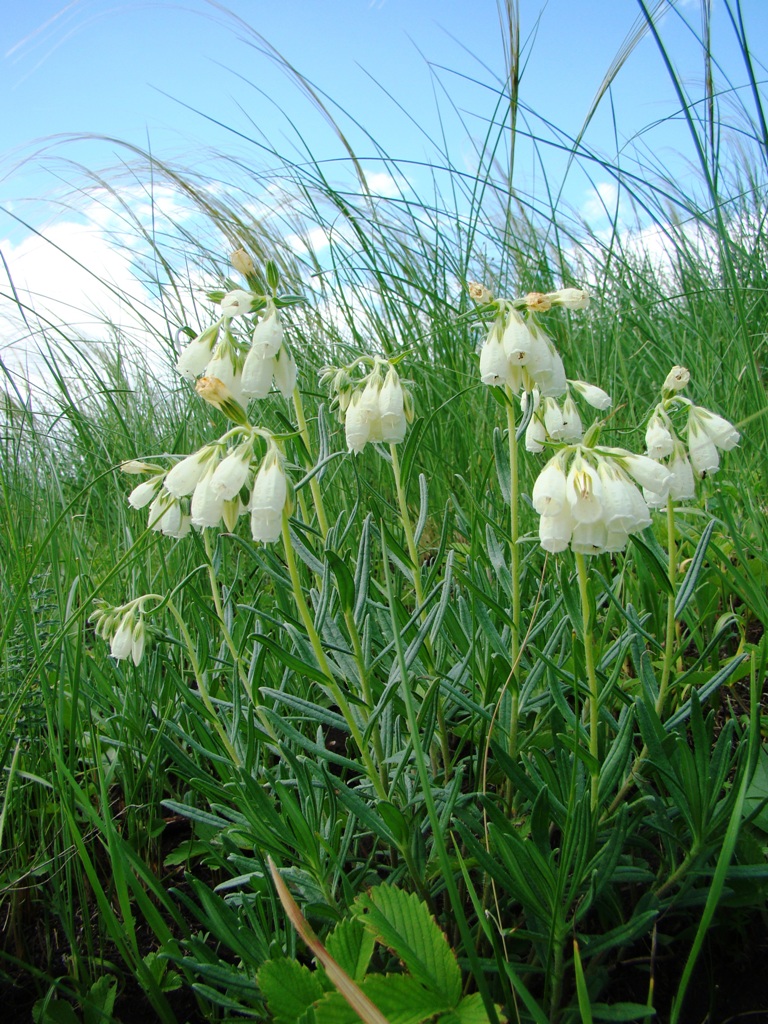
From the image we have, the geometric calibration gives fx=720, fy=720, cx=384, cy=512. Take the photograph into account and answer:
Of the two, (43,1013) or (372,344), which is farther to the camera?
(372,344)

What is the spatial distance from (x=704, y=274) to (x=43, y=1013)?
215 inches

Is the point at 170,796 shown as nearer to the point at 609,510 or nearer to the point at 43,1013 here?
the point at 43,1013

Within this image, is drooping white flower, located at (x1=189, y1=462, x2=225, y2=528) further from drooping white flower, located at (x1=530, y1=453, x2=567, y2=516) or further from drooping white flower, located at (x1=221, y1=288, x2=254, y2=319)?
drooping white flower, located at (x1=530, y1=453, x2=567, y2=516)

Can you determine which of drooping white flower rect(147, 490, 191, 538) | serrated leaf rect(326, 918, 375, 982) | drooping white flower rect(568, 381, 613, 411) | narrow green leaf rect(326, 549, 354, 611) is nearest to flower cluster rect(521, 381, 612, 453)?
drooping white flower rect(568, 381, 613, 411)

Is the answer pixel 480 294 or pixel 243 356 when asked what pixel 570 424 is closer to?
pixel 480 294

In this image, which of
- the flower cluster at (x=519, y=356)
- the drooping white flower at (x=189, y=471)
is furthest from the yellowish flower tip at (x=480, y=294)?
the drooping white flower at (x=189, y=471)

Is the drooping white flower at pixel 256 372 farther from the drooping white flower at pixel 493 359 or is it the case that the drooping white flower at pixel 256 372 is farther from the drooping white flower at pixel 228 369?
the drooping white flower at pixel 493 359

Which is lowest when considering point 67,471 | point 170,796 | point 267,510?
point 170,796

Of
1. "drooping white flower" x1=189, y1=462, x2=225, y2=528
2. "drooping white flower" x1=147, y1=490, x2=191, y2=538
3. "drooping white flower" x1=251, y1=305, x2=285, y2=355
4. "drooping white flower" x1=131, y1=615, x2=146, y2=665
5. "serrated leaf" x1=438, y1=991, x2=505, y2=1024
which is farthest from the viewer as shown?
"drooping white flower" x1=131, y1=615, x2=146, y2=665

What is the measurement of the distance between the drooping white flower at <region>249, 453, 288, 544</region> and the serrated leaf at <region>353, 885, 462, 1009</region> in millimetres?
561

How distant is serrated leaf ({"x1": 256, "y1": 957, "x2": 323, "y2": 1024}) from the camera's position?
42.1 inches

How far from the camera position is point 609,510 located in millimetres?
1025

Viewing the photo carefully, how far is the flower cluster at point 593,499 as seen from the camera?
1025 millimetres

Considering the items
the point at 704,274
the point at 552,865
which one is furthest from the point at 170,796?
the point at 704,274
